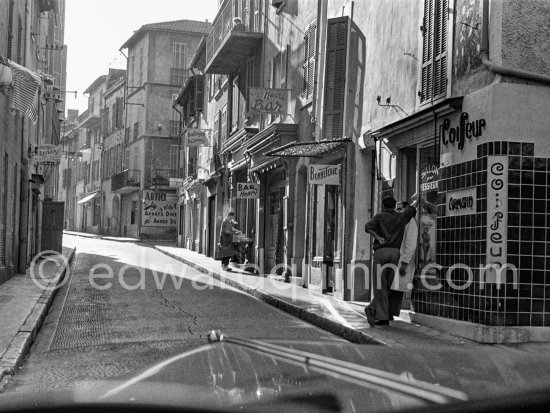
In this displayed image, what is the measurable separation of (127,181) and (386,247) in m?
43.4

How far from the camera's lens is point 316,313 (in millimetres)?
11484

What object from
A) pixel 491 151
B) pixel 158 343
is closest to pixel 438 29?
pixel 491 151

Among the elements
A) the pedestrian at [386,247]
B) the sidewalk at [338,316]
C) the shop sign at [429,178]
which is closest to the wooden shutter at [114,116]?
the sidewalk at [338,316]

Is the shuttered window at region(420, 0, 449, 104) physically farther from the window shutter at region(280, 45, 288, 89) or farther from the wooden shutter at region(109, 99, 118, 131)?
the wooden shutter at region(109, 99, 118, 131)

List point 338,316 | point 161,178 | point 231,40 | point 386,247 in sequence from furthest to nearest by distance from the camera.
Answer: point 161,178
point 231,40
point 338,316
point 386,247

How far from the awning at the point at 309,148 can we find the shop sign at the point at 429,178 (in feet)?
10.3

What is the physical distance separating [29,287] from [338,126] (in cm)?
691

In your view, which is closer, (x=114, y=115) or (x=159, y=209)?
(x=159, y=209)

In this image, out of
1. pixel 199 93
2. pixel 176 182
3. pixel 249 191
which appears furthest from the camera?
pixel 176 182

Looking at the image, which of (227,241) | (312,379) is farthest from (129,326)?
(227,241)

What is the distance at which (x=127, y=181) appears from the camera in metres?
51.8

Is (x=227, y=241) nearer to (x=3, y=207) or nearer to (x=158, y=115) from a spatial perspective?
(x=3, y=207)

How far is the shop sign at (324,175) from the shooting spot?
1401 cm

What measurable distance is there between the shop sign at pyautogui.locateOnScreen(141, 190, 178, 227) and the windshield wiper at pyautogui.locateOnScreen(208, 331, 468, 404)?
44.8 meters
